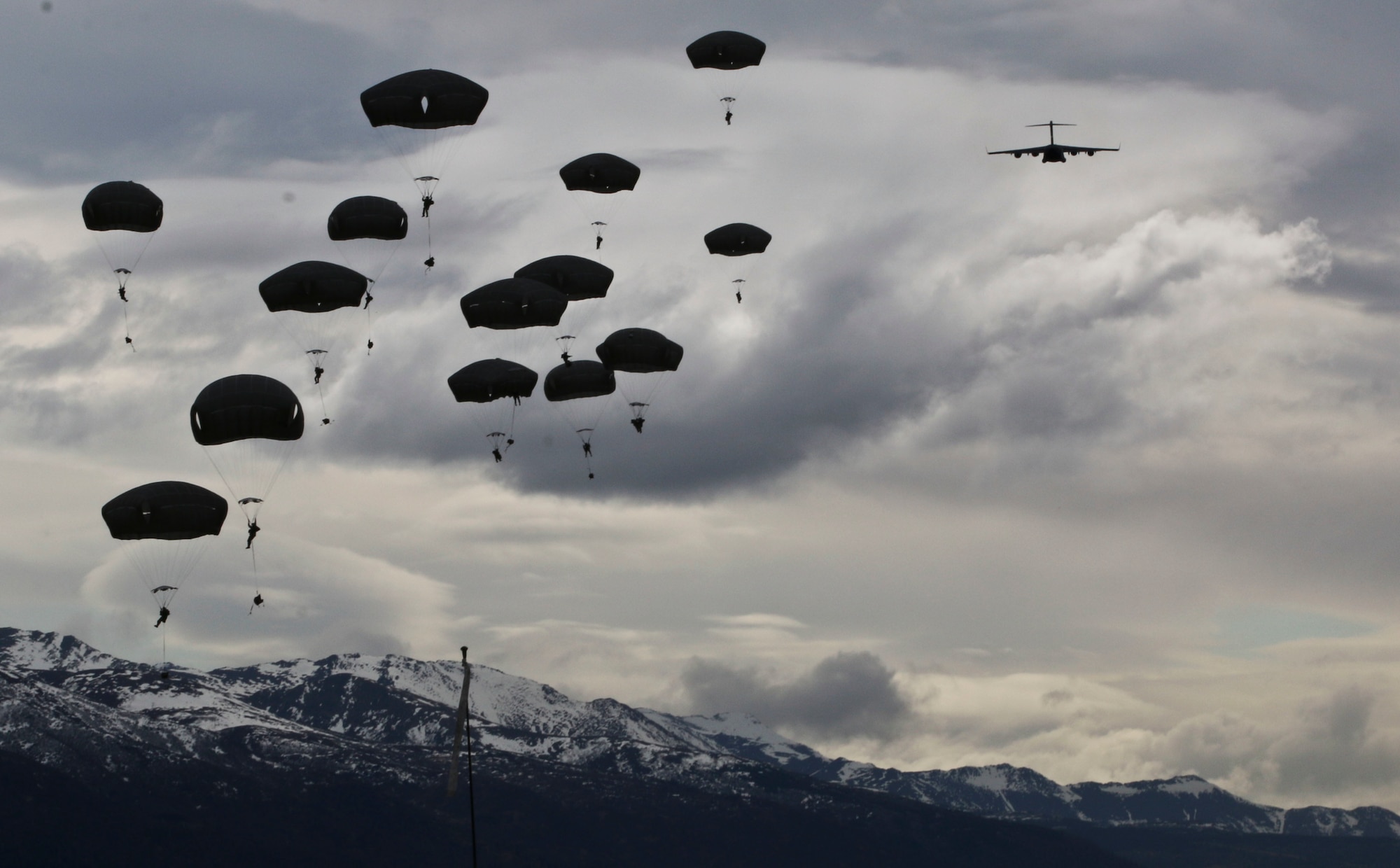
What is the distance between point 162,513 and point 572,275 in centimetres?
3227

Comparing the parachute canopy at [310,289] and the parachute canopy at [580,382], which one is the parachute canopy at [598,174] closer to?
the parachute canopy at [580,382]

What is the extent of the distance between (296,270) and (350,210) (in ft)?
18.9

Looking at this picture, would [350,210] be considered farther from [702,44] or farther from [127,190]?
[702,44]

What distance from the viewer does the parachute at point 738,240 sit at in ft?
387

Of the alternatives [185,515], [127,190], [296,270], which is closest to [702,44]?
[296,270]

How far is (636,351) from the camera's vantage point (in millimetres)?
109375

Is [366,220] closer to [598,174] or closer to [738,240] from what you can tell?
[598,174]

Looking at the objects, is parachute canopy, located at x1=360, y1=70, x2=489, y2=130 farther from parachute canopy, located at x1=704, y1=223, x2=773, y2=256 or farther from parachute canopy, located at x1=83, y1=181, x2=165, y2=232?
parachute canopy, located at x1=704, y1=223, x2=773, y2=256

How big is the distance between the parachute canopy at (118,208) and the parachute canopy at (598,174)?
2752 cm

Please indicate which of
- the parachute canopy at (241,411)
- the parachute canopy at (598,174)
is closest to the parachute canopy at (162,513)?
the parachute canopy at (241,411)

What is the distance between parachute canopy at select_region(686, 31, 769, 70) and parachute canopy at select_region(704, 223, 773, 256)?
13.3 metres

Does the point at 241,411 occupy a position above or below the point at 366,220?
below

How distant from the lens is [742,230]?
118 m

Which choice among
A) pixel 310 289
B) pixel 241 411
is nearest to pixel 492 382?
pixel 310 289
